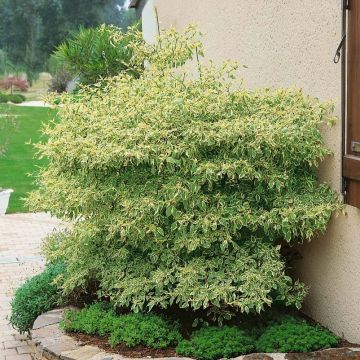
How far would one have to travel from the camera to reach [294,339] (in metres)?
4.51

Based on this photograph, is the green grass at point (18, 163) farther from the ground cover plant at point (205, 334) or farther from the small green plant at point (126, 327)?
the ground cover plant at point (205, 334)

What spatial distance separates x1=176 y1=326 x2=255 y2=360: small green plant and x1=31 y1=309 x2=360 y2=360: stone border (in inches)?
6.8

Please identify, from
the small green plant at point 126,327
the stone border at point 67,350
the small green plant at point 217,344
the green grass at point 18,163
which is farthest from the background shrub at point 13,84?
the small green plant at point 217,344

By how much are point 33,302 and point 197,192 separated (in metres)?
1.69

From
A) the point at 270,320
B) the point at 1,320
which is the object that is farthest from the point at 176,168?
the point at 1,320

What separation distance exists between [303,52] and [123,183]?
61.3 inches

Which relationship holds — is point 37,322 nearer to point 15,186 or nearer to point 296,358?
point 296,358

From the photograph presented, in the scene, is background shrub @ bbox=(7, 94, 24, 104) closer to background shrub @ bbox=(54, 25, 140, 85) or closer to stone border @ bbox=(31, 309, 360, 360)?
background shrub @ bbox=(54, 25, 140, 85)

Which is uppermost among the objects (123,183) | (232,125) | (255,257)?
(232,125)

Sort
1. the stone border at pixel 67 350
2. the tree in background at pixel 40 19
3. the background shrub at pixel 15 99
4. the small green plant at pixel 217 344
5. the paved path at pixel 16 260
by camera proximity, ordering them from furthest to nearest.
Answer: the tree in background at pixel 40 19 < the background shrub at pixel 15 99 < the paved path at pixel 16 260 < the small green plant at pixel 217 344 < the stone border at pixel 67 350

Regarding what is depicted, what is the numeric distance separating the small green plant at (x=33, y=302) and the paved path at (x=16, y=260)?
184 millimetres

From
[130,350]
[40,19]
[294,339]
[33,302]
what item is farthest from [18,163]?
[40,19]

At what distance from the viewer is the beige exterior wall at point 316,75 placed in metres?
4.75

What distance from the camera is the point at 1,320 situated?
6.50m
